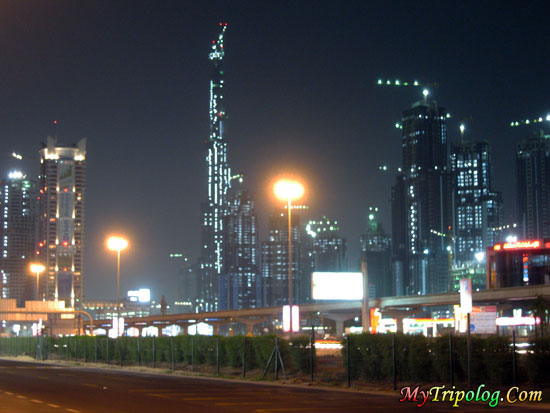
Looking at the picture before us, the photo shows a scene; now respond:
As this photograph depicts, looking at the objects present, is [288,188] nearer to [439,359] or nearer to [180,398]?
[439,359]

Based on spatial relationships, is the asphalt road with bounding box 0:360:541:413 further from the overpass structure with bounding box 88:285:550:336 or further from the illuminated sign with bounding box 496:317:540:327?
the illuminated sign with bounding box 496:317:540:327

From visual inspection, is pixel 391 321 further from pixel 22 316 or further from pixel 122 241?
pixel 122 241

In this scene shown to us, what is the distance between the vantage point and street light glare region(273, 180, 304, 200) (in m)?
44.5

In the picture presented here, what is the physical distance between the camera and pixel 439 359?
31.7 metres

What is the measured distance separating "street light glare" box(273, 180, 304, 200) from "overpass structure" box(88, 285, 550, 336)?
55.4 metres

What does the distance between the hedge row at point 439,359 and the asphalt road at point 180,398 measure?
112 inches

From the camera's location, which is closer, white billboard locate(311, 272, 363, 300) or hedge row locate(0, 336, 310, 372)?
hedge row locate(0, 336, 310, 372)

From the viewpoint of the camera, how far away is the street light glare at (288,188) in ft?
146

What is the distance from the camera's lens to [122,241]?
6719 cm

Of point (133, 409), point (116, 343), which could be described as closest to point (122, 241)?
point (116, 343)

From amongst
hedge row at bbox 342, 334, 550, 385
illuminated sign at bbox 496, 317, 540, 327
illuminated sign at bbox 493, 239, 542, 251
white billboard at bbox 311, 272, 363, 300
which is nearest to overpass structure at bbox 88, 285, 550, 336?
illuminated sign at bbox 496, 317, 540, 327

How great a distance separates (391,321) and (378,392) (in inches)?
5537

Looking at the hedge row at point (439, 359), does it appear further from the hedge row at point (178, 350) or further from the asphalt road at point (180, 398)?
the hedge row at point (178, 350)

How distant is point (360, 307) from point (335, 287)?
55.1 meters
